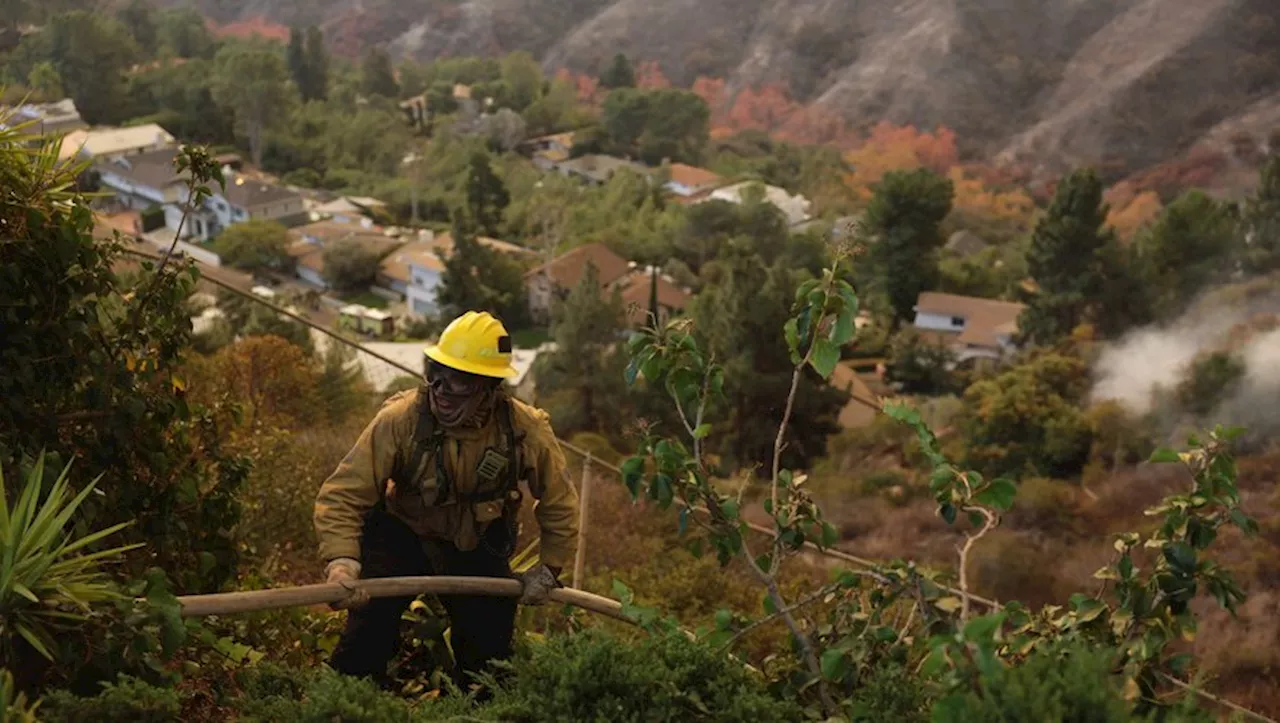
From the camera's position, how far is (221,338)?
18.8 meters

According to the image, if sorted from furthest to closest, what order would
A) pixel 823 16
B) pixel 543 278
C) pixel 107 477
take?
pixel 823 16 < pixel 543 278 < pixel 107 477

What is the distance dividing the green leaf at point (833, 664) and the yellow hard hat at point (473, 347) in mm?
1267

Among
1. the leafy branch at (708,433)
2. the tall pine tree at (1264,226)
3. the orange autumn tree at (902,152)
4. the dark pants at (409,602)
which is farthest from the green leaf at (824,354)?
the orange autumn tree at (902,152)

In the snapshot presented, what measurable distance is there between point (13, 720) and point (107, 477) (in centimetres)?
197

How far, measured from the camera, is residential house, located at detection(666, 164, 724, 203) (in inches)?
1868

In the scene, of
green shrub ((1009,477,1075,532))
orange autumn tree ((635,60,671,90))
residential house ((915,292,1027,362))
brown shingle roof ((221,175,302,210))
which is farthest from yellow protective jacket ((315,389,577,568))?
orange autumn tree ((635,60,671,90))

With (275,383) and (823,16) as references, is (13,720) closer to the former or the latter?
(275,383)

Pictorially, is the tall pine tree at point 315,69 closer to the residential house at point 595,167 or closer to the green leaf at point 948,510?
the residential house at point 595,167

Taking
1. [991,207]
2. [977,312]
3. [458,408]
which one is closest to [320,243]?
[977,312]

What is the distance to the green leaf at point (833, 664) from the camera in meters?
3.05

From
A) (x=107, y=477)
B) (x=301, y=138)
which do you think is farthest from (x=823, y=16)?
(x=107, y=477)

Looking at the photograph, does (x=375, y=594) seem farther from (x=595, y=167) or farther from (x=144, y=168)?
(x=595, y=167)

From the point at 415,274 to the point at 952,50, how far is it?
31.9 m

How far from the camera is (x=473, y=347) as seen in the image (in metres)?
3.70
